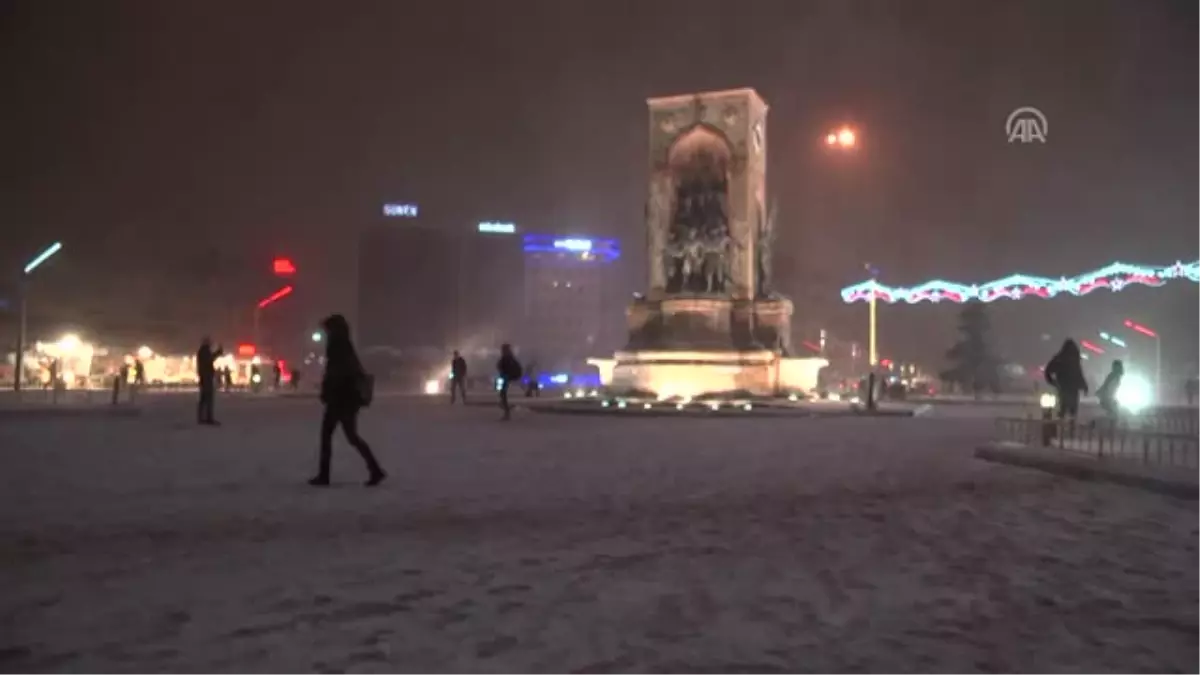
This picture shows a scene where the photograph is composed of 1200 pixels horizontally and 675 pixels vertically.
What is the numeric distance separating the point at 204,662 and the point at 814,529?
5.03 m

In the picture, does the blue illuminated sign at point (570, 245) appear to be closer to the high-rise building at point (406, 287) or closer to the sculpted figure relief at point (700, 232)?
the high-rise building at point (406, 287)

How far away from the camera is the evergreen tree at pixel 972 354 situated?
63938 millimetres

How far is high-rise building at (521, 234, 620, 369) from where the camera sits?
14950 centimetres

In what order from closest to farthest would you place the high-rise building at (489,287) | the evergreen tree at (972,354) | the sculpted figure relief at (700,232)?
1. the sculpted figure relief at (700,232)
2. the evergreen tree at (972,354)
3. the high-rise building at (489,287)

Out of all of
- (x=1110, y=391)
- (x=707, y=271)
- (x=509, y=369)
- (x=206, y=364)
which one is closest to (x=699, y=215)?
(x=707, y=271)

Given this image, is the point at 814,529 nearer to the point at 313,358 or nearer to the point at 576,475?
the point at 576,475

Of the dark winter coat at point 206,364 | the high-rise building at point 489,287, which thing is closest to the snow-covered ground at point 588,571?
the dark winter coat at point 206,364

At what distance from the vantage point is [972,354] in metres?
64.9

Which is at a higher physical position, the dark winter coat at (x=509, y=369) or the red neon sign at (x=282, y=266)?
the red neon sign at (x=282, y=266)

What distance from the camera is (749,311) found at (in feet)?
110

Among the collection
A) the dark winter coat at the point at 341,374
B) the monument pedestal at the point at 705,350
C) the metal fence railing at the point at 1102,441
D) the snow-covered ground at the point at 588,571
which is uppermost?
the monument pedestal at the point at 705,350

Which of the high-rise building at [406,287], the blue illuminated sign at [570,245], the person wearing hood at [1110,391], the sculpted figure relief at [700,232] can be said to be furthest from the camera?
the high-rise building at [406,287]

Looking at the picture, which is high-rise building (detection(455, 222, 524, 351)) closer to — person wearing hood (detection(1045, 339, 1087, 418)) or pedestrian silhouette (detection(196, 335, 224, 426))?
pedestrian silhouette (detection(196, 335, 224, 426))

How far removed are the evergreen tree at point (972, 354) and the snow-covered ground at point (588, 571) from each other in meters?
54.3
